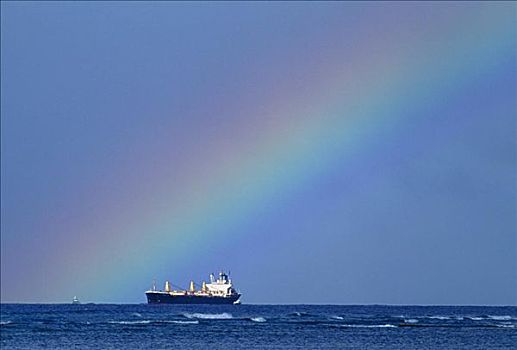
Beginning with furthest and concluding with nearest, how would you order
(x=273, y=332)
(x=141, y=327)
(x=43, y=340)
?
(x=141, y=327) < (x=273, y=332) < (x=43, y=340)

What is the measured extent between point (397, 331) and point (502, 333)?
9320mm

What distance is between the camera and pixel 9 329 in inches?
4154

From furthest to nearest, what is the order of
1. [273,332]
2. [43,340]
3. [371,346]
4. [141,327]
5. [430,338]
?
[141,327] < [273,332] < [430,338] < [43,340] < [371,346]

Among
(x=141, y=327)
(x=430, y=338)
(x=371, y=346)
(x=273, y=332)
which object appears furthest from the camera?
(x=141, y=327)

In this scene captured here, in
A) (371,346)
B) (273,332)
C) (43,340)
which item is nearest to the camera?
(371,346)

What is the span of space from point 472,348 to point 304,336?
1777 cm

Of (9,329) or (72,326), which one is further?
(72,326)

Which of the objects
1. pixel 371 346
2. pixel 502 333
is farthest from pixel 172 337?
pixel 502 333

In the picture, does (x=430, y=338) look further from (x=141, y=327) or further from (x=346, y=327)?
(x=141, y=327)

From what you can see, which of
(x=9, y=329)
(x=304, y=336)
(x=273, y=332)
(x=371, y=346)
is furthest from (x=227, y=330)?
(x=371, y=346)

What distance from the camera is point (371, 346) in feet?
265

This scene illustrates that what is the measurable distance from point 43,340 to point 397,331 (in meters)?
33.9

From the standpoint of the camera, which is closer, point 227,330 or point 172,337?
point 172,337

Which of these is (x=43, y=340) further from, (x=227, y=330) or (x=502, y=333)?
(x=502, y=333)
